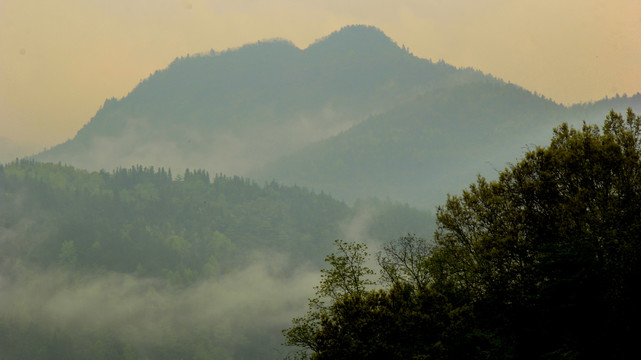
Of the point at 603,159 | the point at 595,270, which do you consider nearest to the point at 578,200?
the point at 603,159

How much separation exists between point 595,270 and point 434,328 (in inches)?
354

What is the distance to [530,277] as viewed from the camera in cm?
3234

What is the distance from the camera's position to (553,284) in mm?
28328

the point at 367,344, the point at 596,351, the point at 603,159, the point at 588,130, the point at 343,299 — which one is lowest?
the point at 596,351

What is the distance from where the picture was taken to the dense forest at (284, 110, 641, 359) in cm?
2702

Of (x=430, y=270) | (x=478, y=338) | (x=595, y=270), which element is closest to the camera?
(x=595, y=270)

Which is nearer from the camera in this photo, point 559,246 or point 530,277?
point 559,246

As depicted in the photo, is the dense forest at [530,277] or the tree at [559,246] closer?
Result: the tree at [559,246]

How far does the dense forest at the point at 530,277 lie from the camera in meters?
27.0

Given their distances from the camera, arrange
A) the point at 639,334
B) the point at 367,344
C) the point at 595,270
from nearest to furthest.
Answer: the point at 639,334 → the point at 595,270 → the point at 367,344

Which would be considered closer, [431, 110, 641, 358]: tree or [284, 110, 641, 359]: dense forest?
[431, 110, 641, 358]: tree

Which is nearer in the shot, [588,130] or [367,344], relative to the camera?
[367,344]

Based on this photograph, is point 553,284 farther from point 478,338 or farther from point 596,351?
point 478,338

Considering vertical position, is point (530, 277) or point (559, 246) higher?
point (559, 246)
